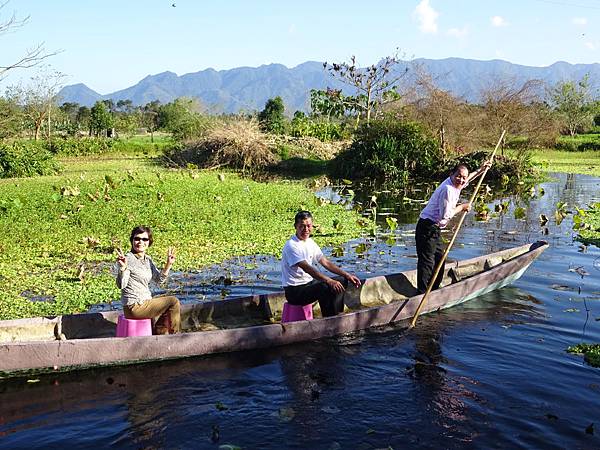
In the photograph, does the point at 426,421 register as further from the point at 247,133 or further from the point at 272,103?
the point at 272,103

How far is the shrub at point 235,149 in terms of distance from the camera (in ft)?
99.9

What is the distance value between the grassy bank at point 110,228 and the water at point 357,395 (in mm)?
2380

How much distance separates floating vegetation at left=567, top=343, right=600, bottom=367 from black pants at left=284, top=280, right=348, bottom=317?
2.75 meters

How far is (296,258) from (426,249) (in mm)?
2266

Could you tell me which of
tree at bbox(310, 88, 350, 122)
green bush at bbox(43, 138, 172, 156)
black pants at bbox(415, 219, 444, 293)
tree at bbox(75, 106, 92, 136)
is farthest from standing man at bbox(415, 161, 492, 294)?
tree at bbox(75, 106, 92, 136)

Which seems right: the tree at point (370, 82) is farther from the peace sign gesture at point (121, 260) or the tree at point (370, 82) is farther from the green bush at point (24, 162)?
the peace sign gesture at point (121, 260)


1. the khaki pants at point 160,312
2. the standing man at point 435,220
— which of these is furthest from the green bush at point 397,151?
the khaki pants at point 160,312

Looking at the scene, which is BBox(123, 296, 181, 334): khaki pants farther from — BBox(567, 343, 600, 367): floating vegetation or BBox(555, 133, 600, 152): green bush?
BBox(555, 133, 600, 152): green bush

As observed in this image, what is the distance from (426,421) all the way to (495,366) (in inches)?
64.9

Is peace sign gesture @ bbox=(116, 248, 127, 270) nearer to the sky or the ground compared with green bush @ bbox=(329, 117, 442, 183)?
nearer to the ground

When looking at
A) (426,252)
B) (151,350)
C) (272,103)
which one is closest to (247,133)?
(272,103)

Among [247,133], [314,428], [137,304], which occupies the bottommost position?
[314,428]

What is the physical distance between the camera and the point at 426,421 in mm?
5309

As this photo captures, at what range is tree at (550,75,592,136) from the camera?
52.0 metres
